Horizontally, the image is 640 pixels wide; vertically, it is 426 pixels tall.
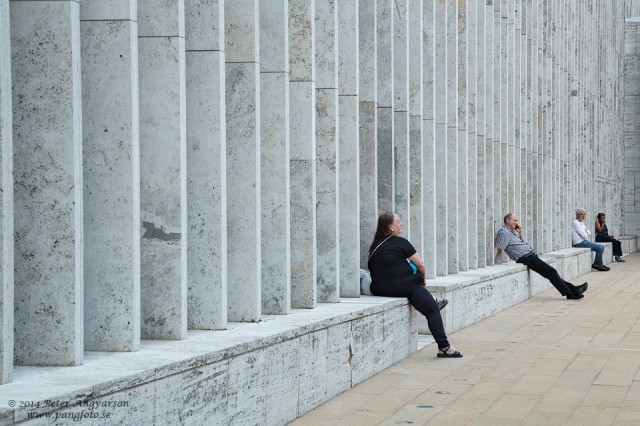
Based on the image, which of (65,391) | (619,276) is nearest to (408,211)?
(65,391)

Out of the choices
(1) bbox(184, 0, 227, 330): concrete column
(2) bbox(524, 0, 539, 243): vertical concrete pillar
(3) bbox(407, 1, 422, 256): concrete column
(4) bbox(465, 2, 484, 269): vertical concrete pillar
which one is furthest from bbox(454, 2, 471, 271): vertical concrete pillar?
(1) bbox(184, 0, 227, 330): concrete column

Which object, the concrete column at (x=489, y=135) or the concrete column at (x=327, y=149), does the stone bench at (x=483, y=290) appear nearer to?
the concrete column at (x=489, y=135)

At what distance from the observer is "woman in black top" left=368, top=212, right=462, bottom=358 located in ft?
40.1

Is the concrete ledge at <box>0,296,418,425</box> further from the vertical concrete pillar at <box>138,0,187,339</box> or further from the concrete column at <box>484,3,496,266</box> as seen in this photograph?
the concrete column at <box>484,3,496,266</box>

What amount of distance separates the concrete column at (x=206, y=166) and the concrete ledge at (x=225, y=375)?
11.0 inches

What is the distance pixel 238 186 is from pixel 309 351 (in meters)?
1.49

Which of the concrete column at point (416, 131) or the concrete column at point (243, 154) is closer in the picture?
the concrete column at point (243, 154)

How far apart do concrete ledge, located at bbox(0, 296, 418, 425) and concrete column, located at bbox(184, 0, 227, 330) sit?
0.28 m

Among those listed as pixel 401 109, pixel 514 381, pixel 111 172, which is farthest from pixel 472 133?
pixel 111 172

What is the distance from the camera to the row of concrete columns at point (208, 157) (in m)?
6.79

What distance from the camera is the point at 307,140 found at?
432 inches

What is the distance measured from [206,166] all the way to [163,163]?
691 mm

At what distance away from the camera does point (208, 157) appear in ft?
28.9

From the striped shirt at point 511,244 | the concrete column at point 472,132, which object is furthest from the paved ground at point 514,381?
the striped shirt at point 511,244
